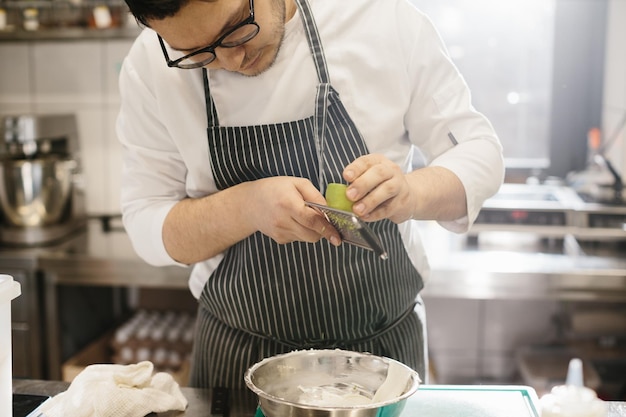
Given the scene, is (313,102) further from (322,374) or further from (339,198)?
(322,374)

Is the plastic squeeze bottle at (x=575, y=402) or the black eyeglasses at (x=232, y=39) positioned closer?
the plastic squeeze bottle at (x=575, y=402)

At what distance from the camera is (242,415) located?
117cm

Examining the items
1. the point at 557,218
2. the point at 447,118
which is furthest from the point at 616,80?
the point at 447,118

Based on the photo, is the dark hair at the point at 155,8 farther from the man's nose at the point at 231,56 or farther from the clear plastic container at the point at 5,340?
the clear plastic container at the point at 5,340

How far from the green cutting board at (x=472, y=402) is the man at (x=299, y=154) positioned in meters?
0.21

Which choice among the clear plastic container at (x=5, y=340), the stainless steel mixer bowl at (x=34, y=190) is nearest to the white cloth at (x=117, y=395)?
the clear plastic container at (x=5, y=340)

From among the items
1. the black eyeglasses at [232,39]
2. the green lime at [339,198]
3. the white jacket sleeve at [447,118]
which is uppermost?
the black eyeglasses at [232,39]

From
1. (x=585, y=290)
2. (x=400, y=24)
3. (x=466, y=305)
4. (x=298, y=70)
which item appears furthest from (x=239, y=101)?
(x=466, y=305)

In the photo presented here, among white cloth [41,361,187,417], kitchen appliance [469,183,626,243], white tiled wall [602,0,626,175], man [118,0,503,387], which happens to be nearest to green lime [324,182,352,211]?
man [118,0,503,387]

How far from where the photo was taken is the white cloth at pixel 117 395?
1.11m

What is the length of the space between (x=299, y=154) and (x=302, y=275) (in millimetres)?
225

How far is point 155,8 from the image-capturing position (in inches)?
38.7

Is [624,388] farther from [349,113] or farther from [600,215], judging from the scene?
[349,113]

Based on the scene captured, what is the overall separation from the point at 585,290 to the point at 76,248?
1712 millimetres
